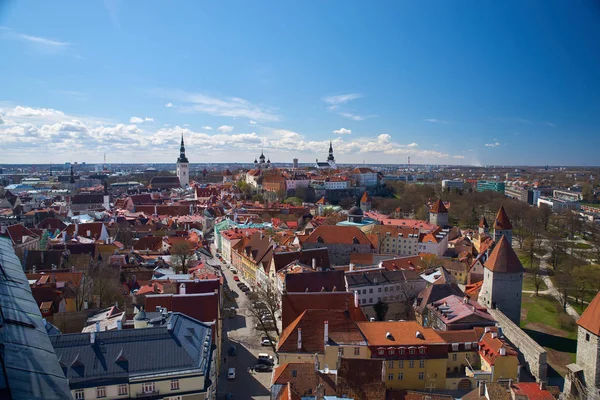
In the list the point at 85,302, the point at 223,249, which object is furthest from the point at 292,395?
the point at 223,249

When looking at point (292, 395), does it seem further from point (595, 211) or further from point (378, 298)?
point (595, 211)

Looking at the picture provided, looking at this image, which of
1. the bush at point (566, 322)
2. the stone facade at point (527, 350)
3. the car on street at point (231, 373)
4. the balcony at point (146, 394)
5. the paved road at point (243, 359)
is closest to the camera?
the balcony at point (146, 394)

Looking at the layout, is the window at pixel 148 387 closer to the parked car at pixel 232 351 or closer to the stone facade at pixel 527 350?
the parked car at pixel 232 351

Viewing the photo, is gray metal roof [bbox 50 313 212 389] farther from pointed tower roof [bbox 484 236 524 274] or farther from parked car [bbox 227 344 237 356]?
pointed tower roof [bbox 484 236 524 274]

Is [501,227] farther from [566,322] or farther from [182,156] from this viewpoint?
[182,156]

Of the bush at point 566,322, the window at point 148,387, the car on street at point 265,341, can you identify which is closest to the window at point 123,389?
the window at point 148,387

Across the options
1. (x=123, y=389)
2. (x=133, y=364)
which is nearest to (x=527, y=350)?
(x=133, y=364)
